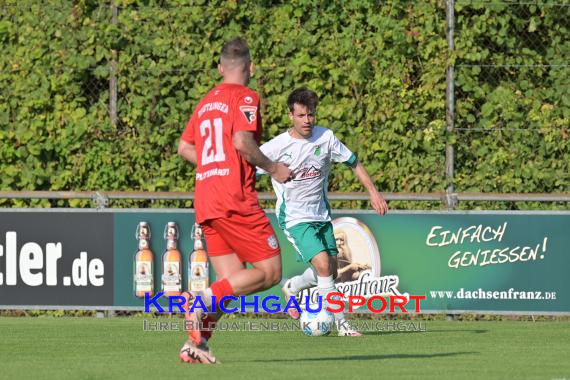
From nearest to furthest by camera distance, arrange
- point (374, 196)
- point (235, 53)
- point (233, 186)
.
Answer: point (233, 186)
point (235, 53)
point (374, 196)

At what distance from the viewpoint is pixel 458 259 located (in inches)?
543

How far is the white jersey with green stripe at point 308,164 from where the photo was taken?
37.9 feet

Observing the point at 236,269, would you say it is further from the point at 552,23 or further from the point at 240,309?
the point at 552,23

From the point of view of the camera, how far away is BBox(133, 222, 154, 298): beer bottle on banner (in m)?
14.0

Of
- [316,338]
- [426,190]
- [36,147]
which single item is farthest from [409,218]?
[36,147]

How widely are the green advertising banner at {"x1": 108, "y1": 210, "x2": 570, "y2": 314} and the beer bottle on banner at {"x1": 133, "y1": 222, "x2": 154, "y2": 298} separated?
4.02 ft

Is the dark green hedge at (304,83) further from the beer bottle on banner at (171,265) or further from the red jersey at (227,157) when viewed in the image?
the red jersey at (227,157)

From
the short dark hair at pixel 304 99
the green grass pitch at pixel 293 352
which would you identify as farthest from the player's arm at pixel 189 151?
the short dark hair at pixel 304 99

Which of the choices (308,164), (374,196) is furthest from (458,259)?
(374,196)

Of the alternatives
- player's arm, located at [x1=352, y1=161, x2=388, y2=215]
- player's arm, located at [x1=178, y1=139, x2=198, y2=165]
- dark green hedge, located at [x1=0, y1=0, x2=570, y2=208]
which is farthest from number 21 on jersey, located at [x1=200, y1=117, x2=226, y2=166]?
dark green hedge, located at [x1=0, y1=0, x2=570, y2=208]

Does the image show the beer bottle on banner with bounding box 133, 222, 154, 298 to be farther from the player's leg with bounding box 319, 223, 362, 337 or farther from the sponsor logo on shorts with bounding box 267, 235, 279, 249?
the sponsor logo on shorts with bounding box 267, 235, 279, 249

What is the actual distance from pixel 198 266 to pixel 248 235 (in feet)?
18.6

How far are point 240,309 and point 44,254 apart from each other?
2.17 metres

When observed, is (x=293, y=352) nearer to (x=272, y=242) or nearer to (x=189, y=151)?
(x=272, y=242)
